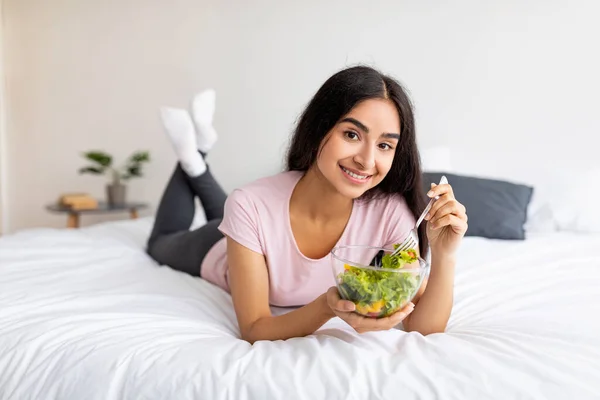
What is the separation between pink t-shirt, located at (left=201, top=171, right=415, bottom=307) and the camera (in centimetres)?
130

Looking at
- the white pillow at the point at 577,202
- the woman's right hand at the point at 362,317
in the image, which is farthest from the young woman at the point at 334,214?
the white pillow at the point at 577,202

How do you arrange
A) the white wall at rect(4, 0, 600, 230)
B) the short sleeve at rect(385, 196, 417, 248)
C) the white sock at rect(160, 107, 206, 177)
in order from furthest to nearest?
1. the white wall at rect(4, 0, 600, 230)
2. the white sock at rect(160, 107, 206, 177)
3. the short sleeve at rect(385, 196, 417, 248)

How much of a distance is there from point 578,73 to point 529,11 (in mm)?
382

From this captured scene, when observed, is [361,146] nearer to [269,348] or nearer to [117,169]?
[269,348]

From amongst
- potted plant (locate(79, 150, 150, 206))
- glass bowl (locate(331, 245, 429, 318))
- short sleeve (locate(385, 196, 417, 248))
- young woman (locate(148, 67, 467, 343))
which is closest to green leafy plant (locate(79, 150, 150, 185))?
potted plant (locate(79, 150, 150, 206))

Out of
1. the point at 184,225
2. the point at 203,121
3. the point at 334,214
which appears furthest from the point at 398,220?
the point at 203,121

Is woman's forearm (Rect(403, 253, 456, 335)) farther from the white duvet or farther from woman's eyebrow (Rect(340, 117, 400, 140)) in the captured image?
woman's eyebrow (Rect(340, 117, 400, 140))

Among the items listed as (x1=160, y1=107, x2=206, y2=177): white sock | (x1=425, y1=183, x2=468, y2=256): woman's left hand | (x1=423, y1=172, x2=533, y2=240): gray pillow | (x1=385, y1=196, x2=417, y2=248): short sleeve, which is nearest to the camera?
(x1=425, y1=183, x2=468, y2=256): woman's left hand

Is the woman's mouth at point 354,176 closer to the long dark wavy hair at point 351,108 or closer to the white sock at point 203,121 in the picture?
the long dark wavy hair at point 351,108

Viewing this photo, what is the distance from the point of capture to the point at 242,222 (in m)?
1.28

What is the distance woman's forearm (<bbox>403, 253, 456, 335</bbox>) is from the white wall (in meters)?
1.84

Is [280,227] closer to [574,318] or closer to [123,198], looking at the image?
[574,318]

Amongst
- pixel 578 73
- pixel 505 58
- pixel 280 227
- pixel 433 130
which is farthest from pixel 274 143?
pixel 280 227

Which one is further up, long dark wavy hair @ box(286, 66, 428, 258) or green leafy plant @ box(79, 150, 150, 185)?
long dark wavy hair @ box(286, 66, 428, 258)
